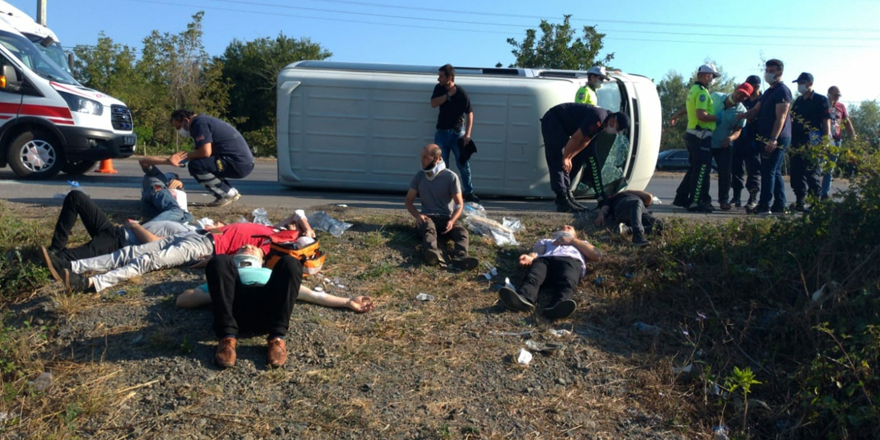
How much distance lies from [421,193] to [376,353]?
2.64 m

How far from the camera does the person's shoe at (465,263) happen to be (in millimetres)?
6707

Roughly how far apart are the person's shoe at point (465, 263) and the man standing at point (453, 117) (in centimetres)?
284

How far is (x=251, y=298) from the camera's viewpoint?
5000 millimetres

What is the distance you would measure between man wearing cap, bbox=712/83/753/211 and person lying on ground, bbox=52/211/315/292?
5833 mm

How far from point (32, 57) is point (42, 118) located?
4.00 feet

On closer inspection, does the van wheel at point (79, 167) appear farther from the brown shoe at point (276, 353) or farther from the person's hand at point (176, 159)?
the brown shoe at point (276, 353)

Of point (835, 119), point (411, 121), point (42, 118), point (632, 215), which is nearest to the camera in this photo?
point (632, 215)

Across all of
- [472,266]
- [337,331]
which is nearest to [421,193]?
[472,266]

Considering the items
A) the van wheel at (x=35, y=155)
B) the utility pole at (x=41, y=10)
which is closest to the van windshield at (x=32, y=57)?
the van wheel at (x=35, y=155)

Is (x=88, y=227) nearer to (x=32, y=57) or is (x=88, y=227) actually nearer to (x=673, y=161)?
(x=32, y=57)

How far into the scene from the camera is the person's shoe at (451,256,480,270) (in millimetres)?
6707

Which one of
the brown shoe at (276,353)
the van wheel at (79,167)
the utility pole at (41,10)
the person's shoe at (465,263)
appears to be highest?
the utility pole at (41,10)

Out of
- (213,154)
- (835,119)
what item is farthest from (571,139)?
(835,119)

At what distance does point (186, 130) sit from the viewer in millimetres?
8305
